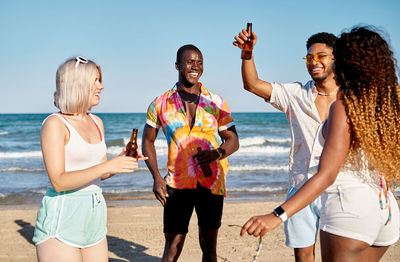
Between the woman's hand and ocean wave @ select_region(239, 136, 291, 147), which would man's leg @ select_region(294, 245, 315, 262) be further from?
ocean wave @ select_region(239, 136, 291, 147)

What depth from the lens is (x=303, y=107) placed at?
371 cm

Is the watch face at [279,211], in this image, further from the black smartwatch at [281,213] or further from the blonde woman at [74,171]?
the blonde woman at [74,171]

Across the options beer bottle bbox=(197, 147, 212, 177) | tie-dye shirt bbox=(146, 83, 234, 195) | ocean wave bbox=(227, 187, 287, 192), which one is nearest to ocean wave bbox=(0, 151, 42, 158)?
ocean wave bbox=(227, 187, 287, 192)

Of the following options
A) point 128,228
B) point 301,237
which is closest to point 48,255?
point 301,237

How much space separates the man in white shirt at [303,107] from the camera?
11.8 feet

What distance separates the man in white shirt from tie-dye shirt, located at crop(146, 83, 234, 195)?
2.24 feet

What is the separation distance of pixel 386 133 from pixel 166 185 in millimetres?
2332

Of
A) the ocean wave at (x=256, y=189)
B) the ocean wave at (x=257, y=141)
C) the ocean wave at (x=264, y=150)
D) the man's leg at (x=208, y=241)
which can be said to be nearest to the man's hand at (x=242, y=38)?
the man's leg at (x=208, y=241)

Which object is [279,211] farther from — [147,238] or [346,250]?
[147,238]

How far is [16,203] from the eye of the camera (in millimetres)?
9938

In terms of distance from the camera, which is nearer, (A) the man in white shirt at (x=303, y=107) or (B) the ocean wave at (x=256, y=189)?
(A) the man in white shirt at (x=303, y=107)

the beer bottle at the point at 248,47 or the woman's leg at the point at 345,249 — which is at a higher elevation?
the beer bottle at the point at 248,47

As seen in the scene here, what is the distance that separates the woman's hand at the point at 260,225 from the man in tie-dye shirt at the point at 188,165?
69.5 inches

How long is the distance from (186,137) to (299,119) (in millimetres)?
1149
